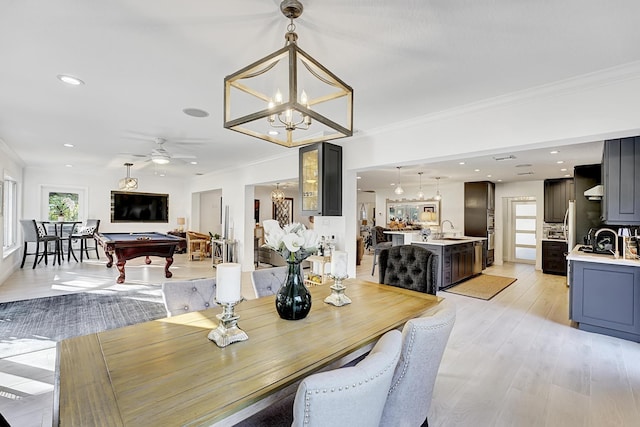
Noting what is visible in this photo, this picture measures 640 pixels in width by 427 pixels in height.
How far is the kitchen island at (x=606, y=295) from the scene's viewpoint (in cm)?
338

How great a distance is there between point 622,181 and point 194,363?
14.4ft

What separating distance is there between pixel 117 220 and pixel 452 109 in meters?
9.91

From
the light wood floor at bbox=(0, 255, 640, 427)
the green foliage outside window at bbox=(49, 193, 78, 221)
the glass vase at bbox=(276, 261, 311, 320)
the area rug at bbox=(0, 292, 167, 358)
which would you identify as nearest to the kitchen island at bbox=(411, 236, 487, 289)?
the light wood floor at bbox=(0, 255, 640, 427)

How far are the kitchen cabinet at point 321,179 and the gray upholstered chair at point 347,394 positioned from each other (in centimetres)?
322

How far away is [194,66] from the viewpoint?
2.52 m

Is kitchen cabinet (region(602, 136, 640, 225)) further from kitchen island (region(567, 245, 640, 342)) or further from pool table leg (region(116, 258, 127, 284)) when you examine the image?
pool table leg (region(116, 258, 127, 284))

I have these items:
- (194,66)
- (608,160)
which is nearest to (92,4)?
(194,66)

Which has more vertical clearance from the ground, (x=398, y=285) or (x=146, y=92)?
(x=146, y=92)

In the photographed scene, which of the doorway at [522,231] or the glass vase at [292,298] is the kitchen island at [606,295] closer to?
the glass vase at [292,298]

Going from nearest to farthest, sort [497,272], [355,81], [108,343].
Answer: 1. [108,343]
2. [355,81]
3. [497,272]

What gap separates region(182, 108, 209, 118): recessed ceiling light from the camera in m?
3.57

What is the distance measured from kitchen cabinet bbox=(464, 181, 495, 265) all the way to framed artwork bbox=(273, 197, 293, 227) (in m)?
6.58

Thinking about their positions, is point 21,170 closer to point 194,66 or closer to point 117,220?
point 117,220

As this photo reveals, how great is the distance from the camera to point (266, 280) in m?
2.67
